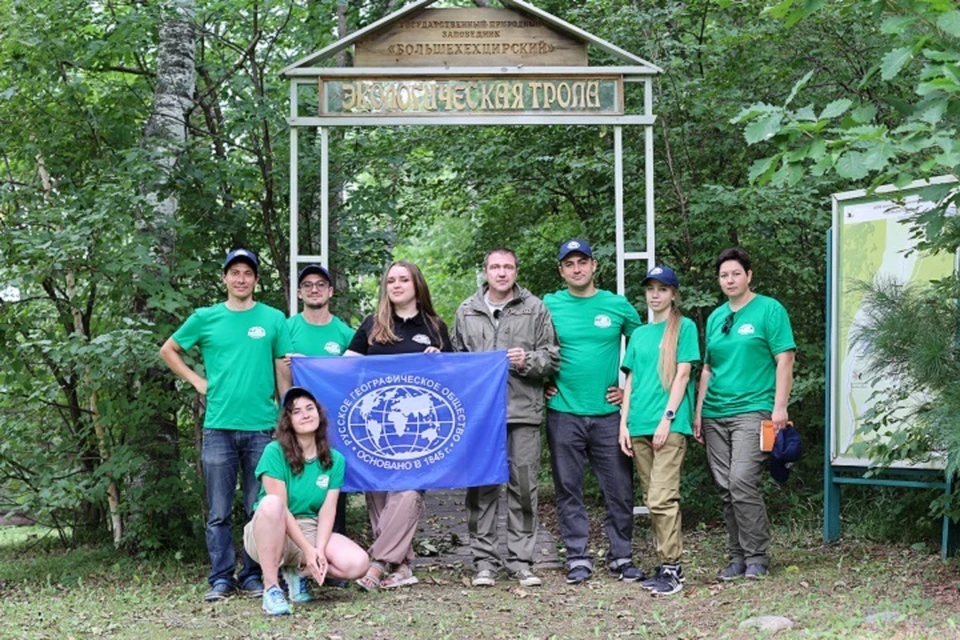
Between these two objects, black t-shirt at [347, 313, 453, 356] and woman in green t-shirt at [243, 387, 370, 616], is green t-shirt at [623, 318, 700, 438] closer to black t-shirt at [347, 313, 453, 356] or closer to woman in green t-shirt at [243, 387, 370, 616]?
black t-shirt at [347, 313, 453, 356]

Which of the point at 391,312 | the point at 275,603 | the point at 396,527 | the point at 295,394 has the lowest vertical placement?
the point at 275,603

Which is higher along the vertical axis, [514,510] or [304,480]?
[304,480]

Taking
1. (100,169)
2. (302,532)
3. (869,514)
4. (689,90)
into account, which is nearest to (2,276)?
(100,169)

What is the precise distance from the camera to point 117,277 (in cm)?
761

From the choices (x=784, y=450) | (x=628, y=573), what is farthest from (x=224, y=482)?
(x=784, y=450)

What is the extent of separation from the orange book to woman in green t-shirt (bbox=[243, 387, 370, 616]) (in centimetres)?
238

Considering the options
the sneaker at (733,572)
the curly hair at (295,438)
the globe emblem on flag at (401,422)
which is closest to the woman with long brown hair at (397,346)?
the globe emblem on flag at (401,422)

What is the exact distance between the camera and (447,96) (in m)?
7.60

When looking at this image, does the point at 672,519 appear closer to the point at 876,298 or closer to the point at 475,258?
the point at 876,298

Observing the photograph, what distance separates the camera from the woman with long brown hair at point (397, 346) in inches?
256

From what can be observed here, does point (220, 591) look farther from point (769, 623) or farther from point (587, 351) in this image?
point (769, 623)

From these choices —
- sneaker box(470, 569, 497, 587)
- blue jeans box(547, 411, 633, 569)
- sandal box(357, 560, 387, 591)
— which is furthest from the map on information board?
sandal box(357, 560, 387, 591)

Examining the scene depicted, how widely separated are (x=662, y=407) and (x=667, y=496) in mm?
523

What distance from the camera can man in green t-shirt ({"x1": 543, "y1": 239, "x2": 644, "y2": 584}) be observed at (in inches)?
263
